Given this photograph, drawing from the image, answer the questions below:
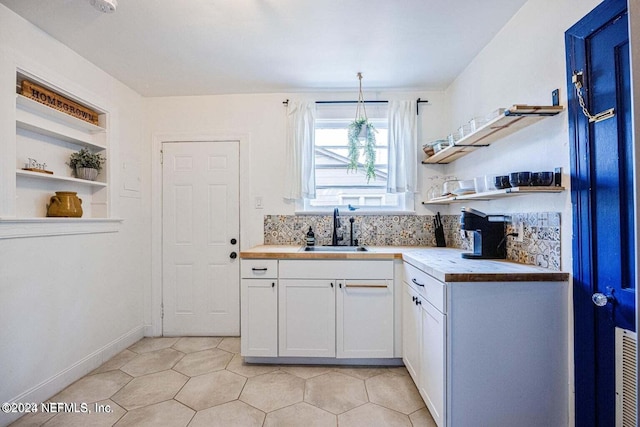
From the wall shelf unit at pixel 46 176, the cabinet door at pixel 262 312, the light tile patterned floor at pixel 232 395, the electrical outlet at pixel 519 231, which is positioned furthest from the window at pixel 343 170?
the wall shelf unit at pixel 46 176

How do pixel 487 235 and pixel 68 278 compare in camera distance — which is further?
pixel 68 278

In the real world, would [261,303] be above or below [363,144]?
below

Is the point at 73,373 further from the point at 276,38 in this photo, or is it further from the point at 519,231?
the point at 519,231

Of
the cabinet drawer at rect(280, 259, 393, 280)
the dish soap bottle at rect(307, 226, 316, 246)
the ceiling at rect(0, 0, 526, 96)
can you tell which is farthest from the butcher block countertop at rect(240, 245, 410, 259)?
the ceiling at rect(0, 0, 526, 96)

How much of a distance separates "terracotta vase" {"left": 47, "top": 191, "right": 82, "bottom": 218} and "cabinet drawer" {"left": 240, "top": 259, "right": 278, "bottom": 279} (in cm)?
130

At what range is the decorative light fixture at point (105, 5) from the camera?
1.59 metres

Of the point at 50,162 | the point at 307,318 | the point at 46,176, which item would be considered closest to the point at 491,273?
the point at 307,318

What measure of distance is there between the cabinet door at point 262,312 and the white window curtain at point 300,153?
952mm

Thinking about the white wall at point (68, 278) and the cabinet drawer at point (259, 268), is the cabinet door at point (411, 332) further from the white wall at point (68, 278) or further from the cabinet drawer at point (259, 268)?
the white wall at point (68, 278)

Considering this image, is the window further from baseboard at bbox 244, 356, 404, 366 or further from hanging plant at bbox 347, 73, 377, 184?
baseboard at bbox 244, 356, 404, 366

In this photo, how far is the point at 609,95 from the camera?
3.96ft

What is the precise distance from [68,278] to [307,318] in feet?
5.96

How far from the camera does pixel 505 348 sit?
4.72 feet

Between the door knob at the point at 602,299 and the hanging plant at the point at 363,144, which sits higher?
the hanging plant at the point at 363,144
